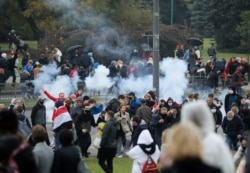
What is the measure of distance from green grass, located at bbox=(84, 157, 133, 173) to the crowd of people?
14.4 inches

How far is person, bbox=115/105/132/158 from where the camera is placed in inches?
849

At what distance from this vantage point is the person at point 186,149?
724 centimetres

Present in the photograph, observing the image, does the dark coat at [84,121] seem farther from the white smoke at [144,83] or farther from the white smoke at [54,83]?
the white smoke at [144,83]

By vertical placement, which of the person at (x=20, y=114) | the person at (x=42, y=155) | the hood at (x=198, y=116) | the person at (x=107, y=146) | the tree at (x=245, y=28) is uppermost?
the tree at (x=245, y=28)

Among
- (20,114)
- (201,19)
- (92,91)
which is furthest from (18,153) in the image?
(201,19)

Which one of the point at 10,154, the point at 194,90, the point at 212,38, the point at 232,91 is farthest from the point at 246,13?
the point at 10,154

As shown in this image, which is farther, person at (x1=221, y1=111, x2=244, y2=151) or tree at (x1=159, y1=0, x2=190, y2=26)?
tree at (x1=159, y1=0, x2=190, y2=26)

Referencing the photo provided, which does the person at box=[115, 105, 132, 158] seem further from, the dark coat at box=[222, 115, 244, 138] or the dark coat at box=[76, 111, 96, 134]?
the dark coat at box=[222, 115, 244, 138]

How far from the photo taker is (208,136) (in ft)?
25.6

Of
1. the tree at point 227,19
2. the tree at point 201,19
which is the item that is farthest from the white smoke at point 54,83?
the tree at point 201,19

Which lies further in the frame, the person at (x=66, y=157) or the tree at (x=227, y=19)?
the tree at (x=227, y=19)

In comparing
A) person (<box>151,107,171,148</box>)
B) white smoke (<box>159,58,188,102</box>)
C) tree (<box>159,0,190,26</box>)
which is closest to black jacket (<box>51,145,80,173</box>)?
person (<box>151,107,171,148</box>)

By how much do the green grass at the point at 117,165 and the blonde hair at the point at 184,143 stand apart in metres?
12.7

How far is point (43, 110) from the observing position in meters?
22.1
